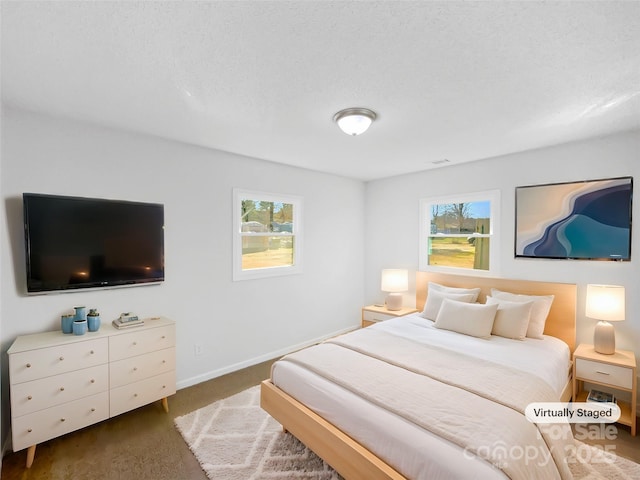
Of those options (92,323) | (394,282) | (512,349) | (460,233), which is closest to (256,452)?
(92,323)

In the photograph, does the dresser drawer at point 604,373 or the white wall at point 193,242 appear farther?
the dresser drawer at point 604,373

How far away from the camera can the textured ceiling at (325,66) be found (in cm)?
131

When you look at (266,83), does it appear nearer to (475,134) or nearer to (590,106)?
(475,134)

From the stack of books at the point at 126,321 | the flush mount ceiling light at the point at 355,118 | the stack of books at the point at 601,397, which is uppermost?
the flush mount ceiling light at the point at 355,118

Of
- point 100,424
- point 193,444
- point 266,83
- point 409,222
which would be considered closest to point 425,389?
point 193,444

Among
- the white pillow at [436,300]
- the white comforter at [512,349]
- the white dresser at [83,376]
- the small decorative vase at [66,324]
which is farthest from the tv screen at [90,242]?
the white pillow at [436,300]

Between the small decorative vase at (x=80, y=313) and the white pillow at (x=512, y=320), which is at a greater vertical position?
the small decorative vase at (x=80, y=313)

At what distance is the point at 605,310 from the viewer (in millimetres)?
2574

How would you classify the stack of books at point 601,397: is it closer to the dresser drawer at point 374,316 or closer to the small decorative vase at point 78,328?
the dresser drawer at point 374,316

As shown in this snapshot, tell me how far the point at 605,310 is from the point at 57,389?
4309 mm

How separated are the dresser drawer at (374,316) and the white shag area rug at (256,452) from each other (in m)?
1.97

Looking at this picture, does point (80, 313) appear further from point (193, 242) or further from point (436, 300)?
point (436, 300)

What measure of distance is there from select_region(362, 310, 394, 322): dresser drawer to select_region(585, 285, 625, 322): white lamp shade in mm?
1983

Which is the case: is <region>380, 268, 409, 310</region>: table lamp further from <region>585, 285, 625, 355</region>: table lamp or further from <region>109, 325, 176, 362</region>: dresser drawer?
<region>109, 325, 176, 362</region>: dresser drawer
